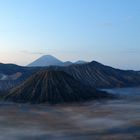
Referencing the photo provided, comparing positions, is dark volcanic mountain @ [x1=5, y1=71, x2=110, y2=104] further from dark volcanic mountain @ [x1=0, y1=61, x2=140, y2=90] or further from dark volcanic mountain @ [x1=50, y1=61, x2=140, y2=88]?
dark volcanic mountain @ [x1=50, y1=61, x2=140, y2=88]

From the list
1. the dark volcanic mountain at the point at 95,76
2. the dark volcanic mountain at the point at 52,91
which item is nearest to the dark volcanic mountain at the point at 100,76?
the dark volcanic mountain at the point at 95,76

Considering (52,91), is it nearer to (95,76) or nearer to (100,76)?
(95,76)

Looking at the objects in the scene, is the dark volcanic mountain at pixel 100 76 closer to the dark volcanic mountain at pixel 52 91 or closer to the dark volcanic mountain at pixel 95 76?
the dark volcanic mountain at pixel 95 76

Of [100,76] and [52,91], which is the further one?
[100,76]

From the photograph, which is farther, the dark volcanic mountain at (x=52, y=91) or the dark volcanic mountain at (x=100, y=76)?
the dark volcanic mountain at (x=100, y=76)

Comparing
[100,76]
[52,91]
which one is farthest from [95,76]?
[52,91]

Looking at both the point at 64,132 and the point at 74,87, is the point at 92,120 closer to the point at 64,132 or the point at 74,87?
the point at 64,132
